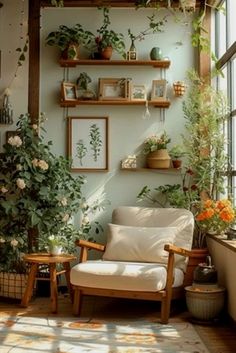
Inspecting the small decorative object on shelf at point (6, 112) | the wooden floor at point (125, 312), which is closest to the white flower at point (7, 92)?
the small decorative object on shelf at point (6, 112)

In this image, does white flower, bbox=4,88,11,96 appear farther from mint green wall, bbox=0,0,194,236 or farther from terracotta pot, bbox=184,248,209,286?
terracotta pot, bbox=184,248,209,286

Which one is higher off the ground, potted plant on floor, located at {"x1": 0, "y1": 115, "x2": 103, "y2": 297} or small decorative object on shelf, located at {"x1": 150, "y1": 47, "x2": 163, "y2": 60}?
small decorative object on shelf, located at {"x1": 150, "y1": 47, "x2": 163, "y2": 60}

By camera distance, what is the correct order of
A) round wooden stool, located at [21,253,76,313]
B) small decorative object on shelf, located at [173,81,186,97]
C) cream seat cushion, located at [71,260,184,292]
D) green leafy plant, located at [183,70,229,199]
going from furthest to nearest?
small decorative object on shelf, located at [173,81,186,97] → green leafy plant, located at [183,70,229,199] → round wooden stool, located at [21,253,76,313] → cream seat cushion, located at [71,260,184,292]

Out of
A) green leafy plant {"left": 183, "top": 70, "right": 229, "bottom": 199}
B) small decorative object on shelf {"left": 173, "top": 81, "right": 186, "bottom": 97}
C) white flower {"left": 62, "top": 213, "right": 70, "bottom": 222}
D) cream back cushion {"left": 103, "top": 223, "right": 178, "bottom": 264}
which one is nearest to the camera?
cream back cushion {"left": 103, "top": 223, "right": 178, "bottom": 264}

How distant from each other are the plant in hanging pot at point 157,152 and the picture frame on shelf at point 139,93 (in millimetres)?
416

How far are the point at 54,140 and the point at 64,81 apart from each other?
611 millimetres

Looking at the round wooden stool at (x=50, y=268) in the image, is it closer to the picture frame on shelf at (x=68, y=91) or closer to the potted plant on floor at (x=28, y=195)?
the potted plant on floor at (x=28, y=195)

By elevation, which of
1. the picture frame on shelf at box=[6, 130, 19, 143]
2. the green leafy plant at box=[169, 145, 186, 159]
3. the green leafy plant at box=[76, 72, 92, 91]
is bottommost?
the green leafy plant at box=[169, 145, 186, 159]

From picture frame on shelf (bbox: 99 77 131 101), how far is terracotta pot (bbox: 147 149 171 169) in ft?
2.15

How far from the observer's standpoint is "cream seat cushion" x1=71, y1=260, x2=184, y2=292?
12.8 feet

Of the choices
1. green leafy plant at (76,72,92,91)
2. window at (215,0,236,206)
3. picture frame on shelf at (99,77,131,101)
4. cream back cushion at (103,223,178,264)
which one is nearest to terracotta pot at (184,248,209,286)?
cream back cushion at (103,223,178,264)

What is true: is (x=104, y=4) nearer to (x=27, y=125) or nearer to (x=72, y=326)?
(x=27, y=125)

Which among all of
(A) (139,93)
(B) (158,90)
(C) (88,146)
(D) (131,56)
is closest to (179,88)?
(B) (158,90)

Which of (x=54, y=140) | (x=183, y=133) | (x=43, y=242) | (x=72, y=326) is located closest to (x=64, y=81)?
(x=54, y=140)
